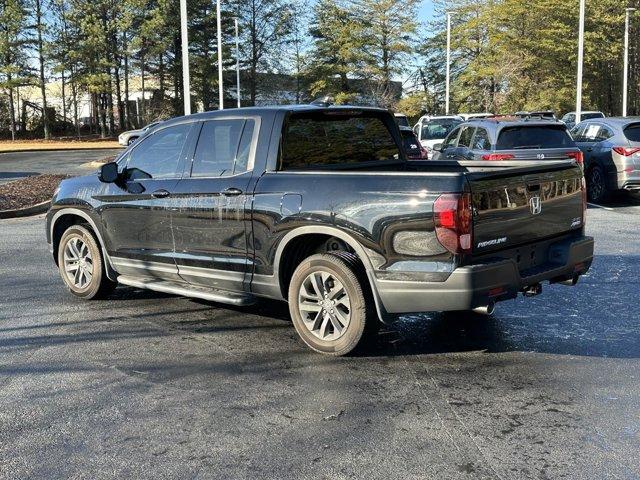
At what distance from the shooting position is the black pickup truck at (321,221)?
471 centimetres

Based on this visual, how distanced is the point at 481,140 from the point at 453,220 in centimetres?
801

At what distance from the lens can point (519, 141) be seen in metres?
11.9

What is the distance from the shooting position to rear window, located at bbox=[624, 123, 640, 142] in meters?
13.6

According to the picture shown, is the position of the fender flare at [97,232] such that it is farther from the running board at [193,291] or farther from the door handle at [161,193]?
the door handle at [161,193]

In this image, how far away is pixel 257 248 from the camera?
5.59 metres

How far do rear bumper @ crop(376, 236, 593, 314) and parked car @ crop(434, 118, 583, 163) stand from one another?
6856mm

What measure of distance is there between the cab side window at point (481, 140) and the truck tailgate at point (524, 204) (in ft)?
20.8

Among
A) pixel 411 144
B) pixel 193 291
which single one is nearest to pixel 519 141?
pixel 411 144

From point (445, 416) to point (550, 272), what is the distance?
1684 millimetres

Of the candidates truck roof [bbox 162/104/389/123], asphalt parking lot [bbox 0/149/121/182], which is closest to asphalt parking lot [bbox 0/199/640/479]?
truck roof [bbox 162/104/389/123]

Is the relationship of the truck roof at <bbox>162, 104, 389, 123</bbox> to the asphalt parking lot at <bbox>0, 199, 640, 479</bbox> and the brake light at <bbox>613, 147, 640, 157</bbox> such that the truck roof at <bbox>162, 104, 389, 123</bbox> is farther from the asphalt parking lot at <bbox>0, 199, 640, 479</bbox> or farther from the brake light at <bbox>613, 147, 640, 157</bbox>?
the brake light at <bbox>613, 147, 640, 157</bbox>

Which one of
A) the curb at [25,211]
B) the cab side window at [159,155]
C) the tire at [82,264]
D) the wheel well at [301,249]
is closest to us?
the wheel well at [301,249]

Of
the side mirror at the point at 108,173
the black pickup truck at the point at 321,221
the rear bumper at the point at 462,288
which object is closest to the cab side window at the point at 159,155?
the black pickup truck at the point at 321,221

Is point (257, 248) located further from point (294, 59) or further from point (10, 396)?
point (294, 59)
